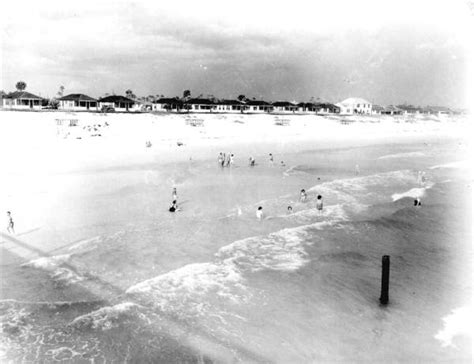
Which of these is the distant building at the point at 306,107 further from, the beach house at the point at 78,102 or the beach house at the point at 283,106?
the beach house at the point at 78,102

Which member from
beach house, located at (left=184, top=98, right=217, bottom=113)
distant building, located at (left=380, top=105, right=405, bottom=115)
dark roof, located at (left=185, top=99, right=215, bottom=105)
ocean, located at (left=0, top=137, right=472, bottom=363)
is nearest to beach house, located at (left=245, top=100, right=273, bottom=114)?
beach house, located at (left=184, top=98, right=217, bottom=113)

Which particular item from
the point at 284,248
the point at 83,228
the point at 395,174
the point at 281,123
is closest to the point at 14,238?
the point at 83,228

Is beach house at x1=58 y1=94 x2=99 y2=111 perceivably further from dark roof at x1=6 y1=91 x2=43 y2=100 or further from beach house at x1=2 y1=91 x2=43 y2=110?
dark roof at x1=6 y1=91 x2=43 y2=100

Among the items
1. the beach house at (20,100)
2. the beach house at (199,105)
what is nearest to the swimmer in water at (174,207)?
the beach house at (20,100)

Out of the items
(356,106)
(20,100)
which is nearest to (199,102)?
(20,100)

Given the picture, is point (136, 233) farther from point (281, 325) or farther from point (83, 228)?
point (281, 325)

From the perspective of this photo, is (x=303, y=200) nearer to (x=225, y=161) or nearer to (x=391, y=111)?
(x=225, y=161)
